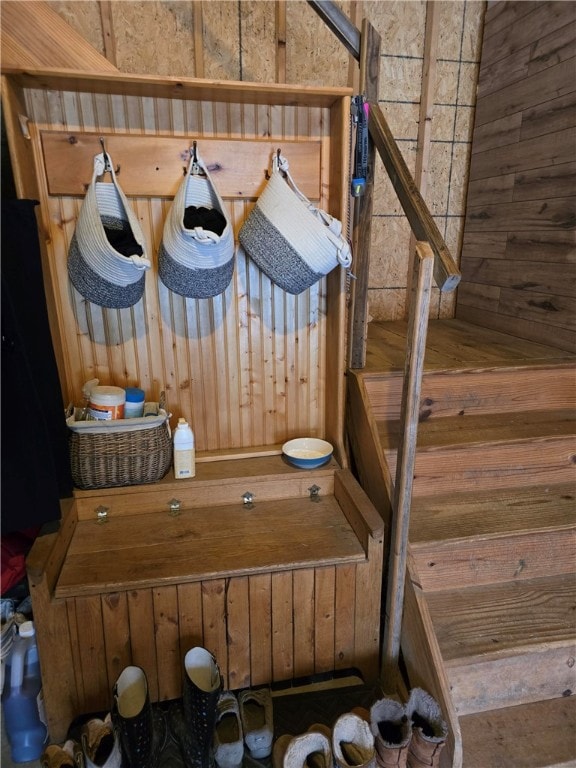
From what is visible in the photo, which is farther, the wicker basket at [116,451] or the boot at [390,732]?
the wicker basket at [116,451]

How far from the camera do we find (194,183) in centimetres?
142

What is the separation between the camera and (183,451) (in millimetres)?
1594

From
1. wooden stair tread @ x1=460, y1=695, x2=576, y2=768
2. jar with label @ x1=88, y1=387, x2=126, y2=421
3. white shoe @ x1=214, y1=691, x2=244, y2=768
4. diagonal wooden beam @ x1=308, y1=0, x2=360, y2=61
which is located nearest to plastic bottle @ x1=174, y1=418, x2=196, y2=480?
Answer: jar with label @ x1=88, y1=387, x2=126, y2=421

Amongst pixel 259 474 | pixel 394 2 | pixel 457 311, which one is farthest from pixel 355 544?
pixel 394 2

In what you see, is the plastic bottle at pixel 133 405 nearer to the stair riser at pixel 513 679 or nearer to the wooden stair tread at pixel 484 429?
the wooden stair tread at pixel 484 429

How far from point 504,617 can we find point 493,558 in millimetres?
169

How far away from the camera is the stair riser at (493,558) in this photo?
149 centimetres

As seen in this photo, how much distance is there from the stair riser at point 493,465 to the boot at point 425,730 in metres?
0.64

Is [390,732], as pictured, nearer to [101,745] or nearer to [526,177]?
[101,745]

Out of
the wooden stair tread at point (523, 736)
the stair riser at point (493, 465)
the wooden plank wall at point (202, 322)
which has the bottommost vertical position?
the wooden stair tread at point (523, 736)

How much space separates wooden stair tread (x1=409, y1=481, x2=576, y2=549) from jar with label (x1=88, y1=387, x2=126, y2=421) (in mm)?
952

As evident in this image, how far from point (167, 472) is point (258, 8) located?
84.7 inches

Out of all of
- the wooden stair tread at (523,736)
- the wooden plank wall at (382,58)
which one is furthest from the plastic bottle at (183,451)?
the wooden plank wall at (382,58)

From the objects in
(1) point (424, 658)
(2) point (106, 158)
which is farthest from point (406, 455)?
(2) point (106, 158)
